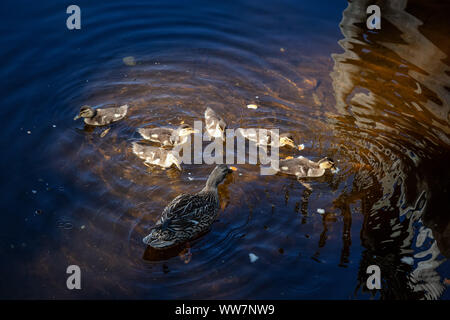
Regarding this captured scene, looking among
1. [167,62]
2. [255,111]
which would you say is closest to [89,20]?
[167,62]

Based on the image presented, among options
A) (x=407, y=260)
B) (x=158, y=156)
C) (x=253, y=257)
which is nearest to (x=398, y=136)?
(x=407, y=260)

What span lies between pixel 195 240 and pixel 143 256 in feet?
1.95

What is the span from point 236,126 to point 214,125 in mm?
437

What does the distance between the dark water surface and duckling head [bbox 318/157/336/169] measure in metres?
0.16

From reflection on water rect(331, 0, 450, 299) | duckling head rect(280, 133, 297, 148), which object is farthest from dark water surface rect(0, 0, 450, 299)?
duckling head rect(280, 133, 297, 148)

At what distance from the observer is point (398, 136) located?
6.04 m

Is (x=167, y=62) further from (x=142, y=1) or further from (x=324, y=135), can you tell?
(x=324, y=135)

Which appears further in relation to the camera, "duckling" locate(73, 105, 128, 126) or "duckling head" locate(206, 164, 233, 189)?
"duckling" locate(73, 105, 128, 126)

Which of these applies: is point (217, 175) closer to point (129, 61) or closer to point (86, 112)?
point (86, 112)

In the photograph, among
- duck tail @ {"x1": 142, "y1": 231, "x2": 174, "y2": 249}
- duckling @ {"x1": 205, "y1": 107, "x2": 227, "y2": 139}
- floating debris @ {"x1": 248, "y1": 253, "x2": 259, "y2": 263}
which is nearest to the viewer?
duck tail @ {"x1": 142, "y1": 231, "x2": 174, "y2": 249}

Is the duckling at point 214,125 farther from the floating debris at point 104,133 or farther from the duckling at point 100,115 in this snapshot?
the floating debris at point 104,133

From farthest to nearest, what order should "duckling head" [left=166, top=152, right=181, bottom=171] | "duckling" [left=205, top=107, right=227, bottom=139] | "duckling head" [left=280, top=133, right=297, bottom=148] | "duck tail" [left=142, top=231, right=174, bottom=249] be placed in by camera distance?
"duckling" [left=205, top=107, right=227, bottom=139]
"duckling head" [left=280, top=133, right=297, bottom=148]
"duckling head" [left=166, top=152, right=181, bottom=171]
"duck tail" [left=142, top=231, right=174, bottom=249]

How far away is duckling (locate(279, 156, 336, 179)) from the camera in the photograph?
5.34 metres

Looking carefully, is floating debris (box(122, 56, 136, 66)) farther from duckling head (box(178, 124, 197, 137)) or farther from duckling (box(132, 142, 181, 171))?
duckling (box(132, 142, 181, 171))
